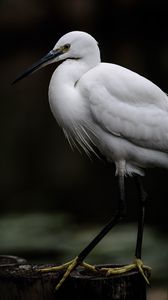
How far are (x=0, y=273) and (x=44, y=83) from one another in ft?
26.7

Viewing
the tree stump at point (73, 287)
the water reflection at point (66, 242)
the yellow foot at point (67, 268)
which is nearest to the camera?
the tree stump at point (73, 287)

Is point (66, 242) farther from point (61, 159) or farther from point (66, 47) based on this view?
point (61, 159)

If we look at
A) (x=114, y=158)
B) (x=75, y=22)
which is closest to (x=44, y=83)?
(x=75, y=22)

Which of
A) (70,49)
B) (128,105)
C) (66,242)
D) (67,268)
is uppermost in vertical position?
(70,49)

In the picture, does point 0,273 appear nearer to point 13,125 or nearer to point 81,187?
point 81,187

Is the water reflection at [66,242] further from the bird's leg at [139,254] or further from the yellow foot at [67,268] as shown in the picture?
the yellow foot at [67,268]

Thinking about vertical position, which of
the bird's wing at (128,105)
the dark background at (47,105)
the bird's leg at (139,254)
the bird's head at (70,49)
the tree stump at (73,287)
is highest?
the bird's head at (70,49)

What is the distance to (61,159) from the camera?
28.8 ft

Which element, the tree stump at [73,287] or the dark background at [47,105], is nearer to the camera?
the tree stump at [73,287]

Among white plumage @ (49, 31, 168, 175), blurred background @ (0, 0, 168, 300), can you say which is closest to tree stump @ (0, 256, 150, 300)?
white plumage @ (49, 31, 168, 175)

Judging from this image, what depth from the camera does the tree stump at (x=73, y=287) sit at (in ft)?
9.15

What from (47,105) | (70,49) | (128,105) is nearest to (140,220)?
(128,105)

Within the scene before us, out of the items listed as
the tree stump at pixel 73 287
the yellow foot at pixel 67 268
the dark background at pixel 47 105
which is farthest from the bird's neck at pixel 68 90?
the dark background at pixel 47 105

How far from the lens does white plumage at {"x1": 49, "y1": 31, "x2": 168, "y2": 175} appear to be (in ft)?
10.7
